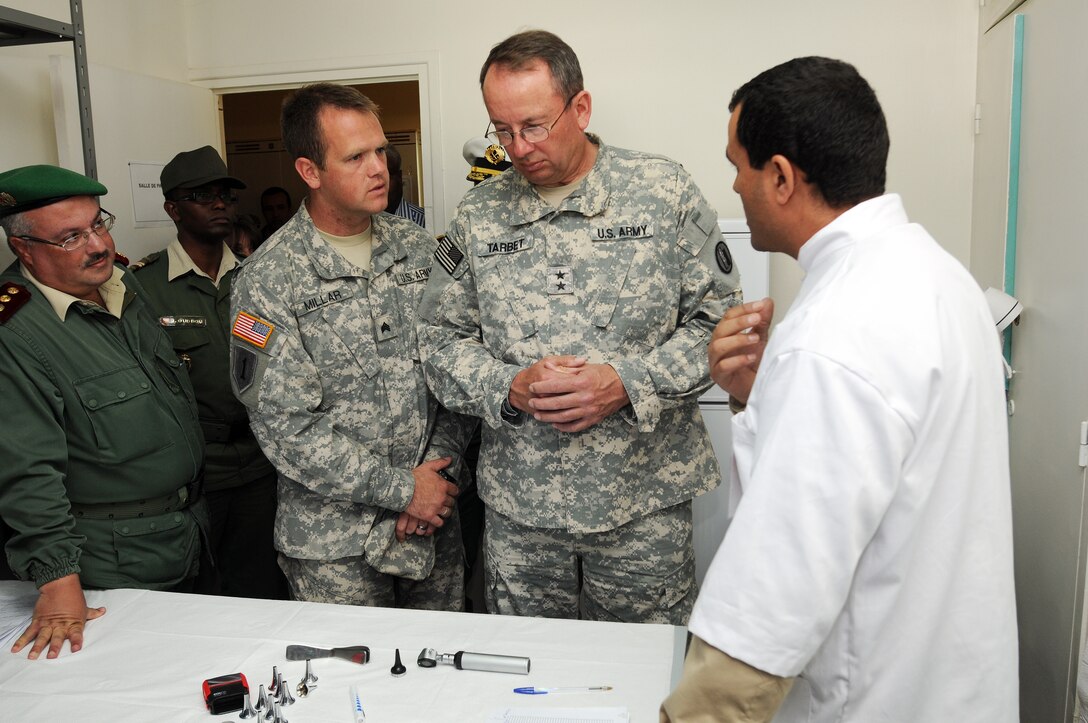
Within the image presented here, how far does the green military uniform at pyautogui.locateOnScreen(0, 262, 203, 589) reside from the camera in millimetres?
1689

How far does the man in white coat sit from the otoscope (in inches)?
18.7

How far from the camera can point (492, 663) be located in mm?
1405

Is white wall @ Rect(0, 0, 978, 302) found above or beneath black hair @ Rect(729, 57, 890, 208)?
above

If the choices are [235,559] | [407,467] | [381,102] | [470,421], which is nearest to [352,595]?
[407,467]

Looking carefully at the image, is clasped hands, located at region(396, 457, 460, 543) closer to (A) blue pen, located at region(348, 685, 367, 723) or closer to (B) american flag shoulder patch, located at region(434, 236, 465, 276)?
(B) american flag shoulder patch, located at region(434, 236, 465, 276)

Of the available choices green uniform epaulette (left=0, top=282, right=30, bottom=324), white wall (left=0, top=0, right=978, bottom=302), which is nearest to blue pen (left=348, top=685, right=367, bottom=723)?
green uniform epaulette (left=0, top=282, right=30, bottom=324)

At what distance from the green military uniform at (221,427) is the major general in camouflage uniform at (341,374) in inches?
24.0

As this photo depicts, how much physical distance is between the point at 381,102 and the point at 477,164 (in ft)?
10.8

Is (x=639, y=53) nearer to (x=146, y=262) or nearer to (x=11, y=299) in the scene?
(x=146, y=262)

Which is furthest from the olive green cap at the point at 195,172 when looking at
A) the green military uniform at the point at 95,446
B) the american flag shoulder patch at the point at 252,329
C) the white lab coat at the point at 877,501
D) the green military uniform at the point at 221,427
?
the white lab coat at the point at 877,501

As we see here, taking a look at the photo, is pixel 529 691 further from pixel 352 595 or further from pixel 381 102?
pixel 381 102

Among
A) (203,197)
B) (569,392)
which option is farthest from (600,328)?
(203,197)

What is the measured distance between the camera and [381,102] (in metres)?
5.93

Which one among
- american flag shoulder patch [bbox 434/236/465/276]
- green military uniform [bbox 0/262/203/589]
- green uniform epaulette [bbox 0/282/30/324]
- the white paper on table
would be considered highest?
american flag shoulder patch [bbox 434/236/465/276]
